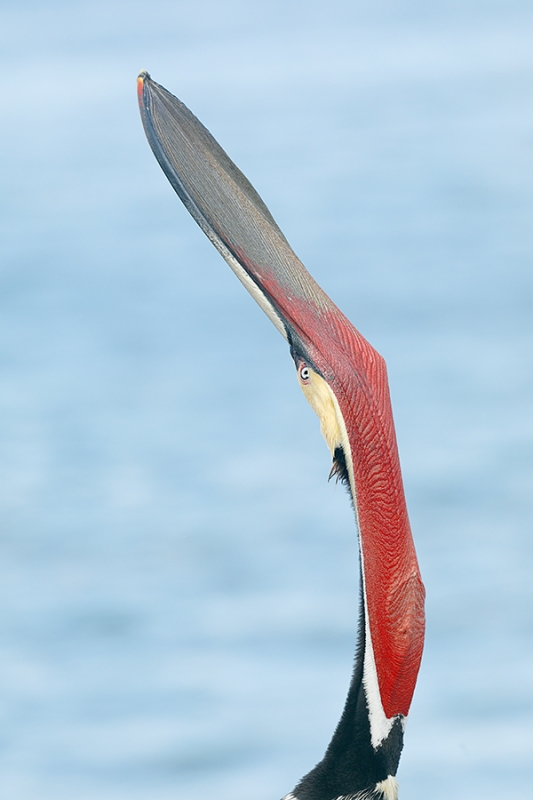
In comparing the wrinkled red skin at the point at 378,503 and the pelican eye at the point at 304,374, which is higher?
the pelican eye at the point at 304,374

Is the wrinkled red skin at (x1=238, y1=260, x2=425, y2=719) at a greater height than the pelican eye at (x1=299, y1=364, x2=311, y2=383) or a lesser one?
lesser

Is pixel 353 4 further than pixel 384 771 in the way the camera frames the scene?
Yes

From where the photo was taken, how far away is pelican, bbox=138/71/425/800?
1645 millimetres

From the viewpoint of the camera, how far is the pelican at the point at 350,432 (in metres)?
1.64

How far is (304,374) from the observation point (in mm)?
1697

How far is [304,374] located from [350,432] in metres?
0.10

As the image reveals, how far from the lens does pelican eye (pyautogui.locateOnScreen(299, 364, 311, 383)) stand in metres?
1.69

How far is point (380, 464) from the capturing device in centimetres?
164

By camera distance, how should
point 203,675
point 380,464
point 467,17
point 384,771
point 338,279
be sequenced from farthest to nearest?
point 467,17, point 338,279, point 203,675, point 384,771, point 380,464

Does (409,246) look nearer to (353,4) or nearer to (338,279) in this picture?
(338,279)

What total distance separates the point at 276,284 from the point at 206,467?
2.98 m

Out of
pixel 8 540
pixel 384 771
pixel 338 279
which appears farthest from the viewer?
pixel 338 279

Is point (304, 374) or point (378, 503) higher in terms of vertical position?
point (304, 374)

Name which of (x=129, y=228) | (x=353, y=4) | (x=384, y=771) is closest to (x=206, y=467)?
(x=129, y=228)
